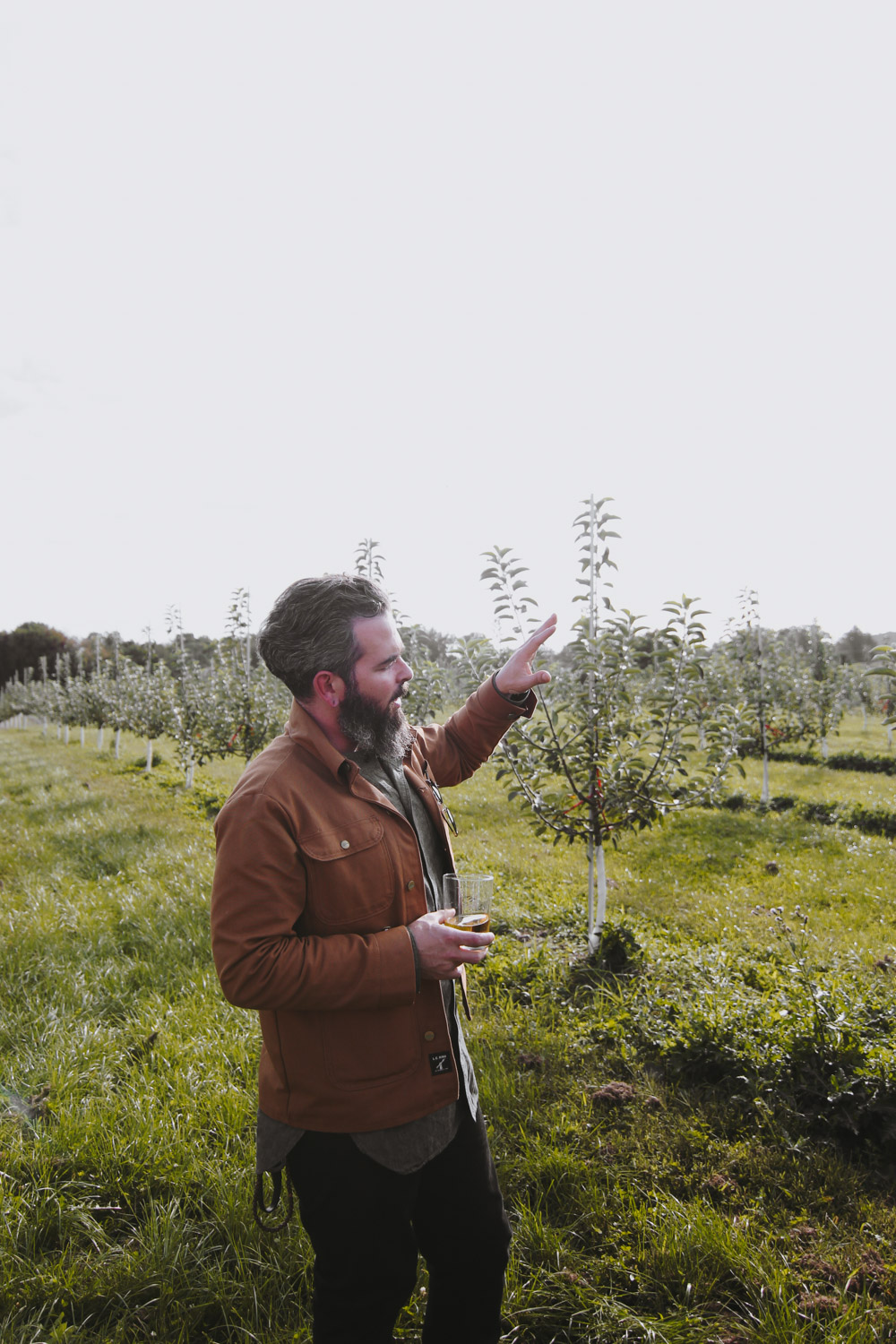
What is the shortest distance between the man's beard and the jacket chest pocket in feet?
0.88

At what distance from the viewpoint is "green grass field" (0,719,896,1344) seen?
7.63 ft

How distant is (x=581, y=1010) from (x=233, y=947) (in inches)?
130

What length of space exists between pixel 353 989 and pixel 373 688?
0.78 meters

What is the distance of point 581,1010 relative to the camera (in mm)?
4227

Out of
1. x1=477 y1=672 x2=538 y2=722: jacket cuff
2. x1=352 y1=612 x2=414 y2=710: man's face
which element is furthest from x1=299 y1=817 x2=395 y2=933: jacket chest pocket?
x1=477 y1=672 x2=538 y2=722: jacket cuff

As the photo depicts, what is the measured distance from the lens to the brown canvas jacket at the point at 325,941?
1604mm

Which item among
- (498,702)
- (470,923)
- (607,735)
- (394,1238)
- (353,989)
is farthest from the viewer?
(607,735)

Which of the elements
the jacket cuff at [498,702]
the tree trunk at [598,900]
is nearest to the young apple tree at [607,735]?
the tree trunk at [598,900]

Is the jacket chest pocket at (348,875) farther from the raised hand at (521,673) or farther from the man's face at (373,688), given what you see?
the raised hand at (521,673)

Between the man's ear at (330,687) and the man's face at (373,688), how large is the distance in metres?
0.01

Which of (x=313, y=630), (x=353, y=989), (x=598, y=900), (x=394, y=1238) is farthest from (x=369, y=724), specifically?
(x=598, y=900)

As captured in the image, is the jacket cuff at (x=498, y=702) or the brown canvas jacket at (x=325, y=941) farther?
the jacket cuff at (x=498, y=702)

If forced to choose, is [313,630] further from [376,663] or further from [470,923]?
[470,923]

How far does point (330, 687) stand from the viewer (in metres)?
1.93
